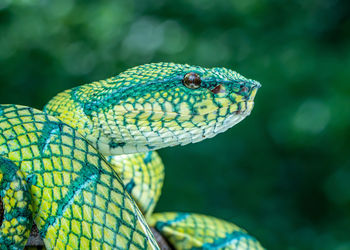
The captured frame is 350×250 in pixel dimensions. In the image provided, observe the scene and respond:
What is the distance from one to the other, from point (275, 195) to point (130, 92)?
3.95m

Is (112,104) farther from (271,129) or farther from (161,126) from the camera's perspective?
(271,129)

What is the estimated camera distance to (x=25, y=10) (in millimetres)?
4660

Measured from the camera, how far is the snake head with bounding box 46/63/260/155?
140 cm

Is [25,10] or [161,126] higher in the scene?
[161,126]

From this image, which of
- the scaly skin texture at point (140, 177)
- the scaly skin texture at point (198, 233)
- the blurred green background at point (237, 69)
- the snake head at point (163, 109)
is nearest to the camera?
the snake head at point (163, 109)

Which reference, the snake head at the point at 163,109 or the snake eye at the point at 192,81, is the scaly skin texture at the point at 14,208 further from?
the snake eye at the point at 192,81

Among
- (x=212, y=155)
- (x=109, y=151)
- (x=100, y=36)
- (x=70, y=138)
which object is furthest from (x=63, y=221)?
(x=212, y=155)

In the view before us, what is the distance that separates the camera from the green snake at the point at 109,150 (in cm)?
113

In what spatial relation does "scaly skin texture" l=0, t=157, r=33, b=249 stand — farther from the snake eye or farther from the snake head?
the snake eye

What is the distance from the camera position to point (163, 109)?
4.64ft

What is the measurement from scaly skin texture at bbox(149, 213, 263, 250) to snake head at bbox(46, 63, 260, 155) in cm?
61

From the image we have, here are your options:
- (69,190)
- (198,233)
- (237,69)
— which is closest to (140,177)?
(198,233)

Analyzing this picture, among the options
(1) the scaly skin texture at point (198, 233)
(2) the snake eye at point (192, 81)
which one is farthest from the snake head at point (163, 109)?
(1) the scaly skin texture at point (198, 233)

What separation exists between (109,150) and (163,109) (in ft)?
0.68
